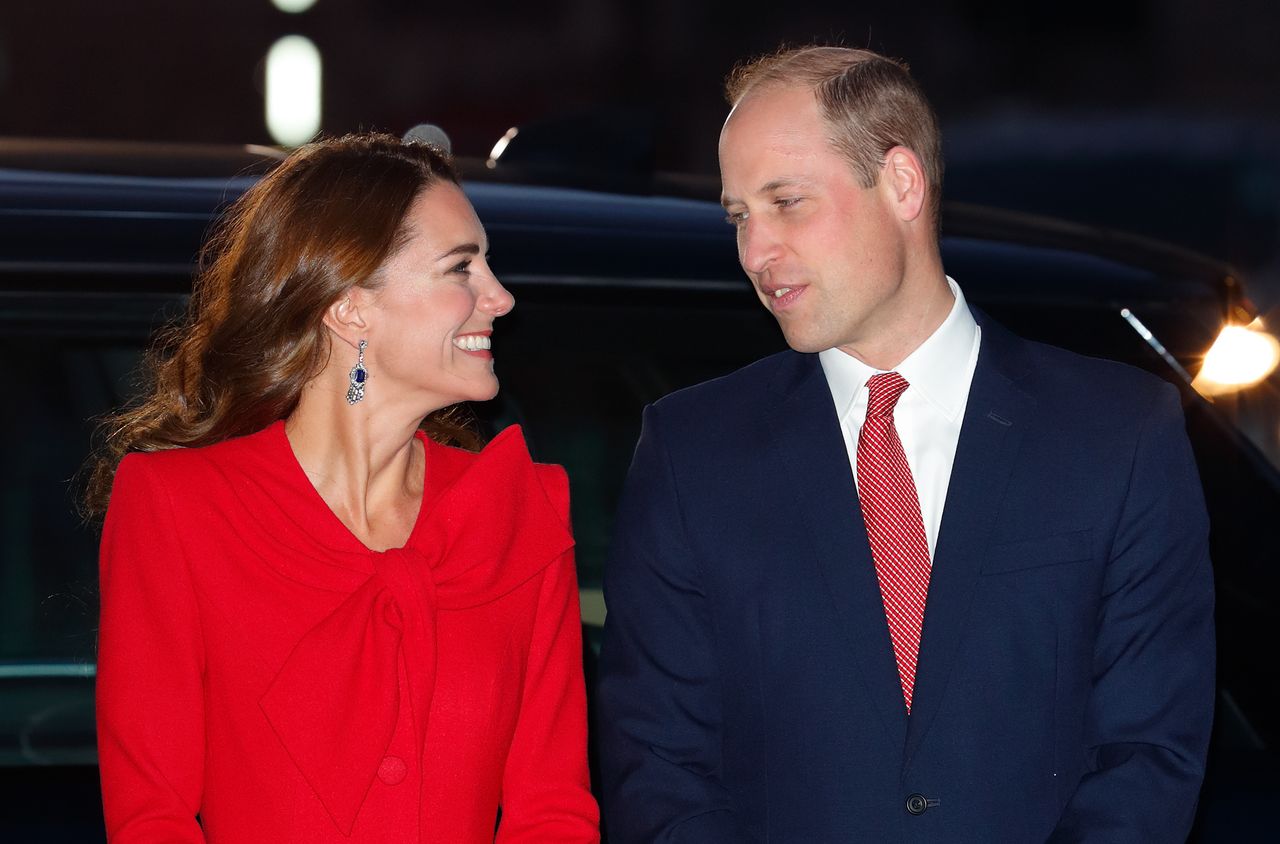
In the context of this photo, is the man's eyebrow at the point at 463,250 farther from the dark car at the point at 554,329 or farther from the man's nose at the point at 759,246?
the man's nose at the point at 759,246

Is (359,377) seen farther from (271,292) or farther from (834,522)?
(834,522)

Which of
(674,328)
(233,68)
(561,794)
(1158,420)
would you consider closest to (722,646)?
(561,794)

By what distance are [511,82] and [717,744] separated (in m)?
16.9

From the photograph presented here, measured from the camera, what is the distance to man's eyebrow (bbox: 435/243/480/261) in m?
2.54

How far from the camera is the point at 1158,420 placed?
2422 mm

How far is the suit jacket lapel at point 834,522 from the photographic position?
2.34m

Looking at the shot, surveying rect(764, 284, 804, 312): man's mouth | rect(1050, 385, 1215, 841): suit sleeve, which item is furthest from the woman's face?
rect(1050, 385, 1215, 841): suit sleeve

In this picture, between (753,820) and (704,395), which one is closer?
(753,820)

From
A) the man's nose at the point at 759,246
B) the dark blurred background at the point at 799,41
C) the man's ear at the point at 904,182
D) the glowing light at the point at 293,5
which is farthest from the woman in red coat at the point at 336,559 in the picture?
the glowing light at the point at 293,5

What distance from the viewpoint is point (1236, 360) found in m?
2.79

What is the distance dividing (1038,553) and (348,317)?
1.01m

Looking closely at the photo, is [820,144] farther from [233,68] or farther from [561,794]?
[233,68]

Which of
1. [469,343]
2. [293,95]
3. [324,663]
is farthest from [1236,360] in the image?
[293,95]

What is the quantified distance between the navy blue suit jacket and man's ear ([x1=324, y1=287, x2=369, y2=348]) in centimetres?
47
